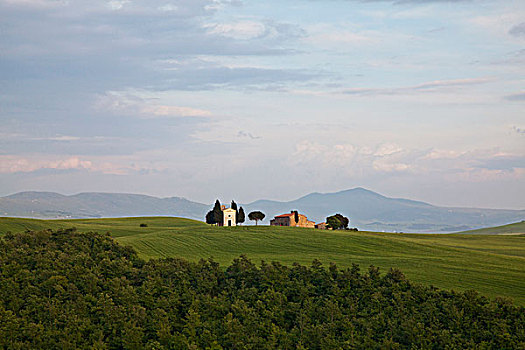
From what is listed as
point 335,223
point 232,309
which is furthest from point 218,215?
point 232,309

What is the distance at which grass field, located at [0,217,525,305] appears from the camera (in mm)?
48750

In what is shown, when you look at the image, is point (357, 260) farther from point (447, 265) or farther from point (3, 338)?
point (3, 338)

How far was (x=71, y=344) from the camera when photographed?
4003cm

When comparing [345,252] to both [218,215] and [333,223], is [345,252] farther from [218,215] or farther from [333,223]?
[218,215]

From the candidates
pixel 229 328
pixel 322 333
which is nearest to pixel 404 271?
pixel 322 333

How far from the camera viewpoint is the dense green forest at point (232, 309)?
127ft

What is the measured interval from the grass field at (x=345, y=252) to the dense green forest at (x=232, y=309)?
502 centimetres

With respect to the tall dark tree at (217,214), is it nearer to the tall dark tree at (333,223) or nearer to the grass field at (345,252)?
the grass field at (345,252)

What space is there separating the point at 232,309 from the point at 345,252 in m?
25.5

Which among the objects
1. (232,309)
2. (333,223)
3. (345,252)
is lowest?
(232,309)

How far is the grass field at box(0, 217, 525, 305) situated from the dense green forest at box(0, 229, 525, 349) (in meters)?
5.02

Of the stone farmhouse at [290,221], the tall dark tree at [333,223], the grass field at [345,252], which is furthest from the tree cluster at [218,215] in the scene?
the grass field at [345,252]

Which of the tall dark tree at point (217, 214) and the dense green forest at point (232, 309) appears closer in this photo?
the dense green forest at point (232, 309)

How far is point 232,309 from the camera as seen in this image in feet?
142
